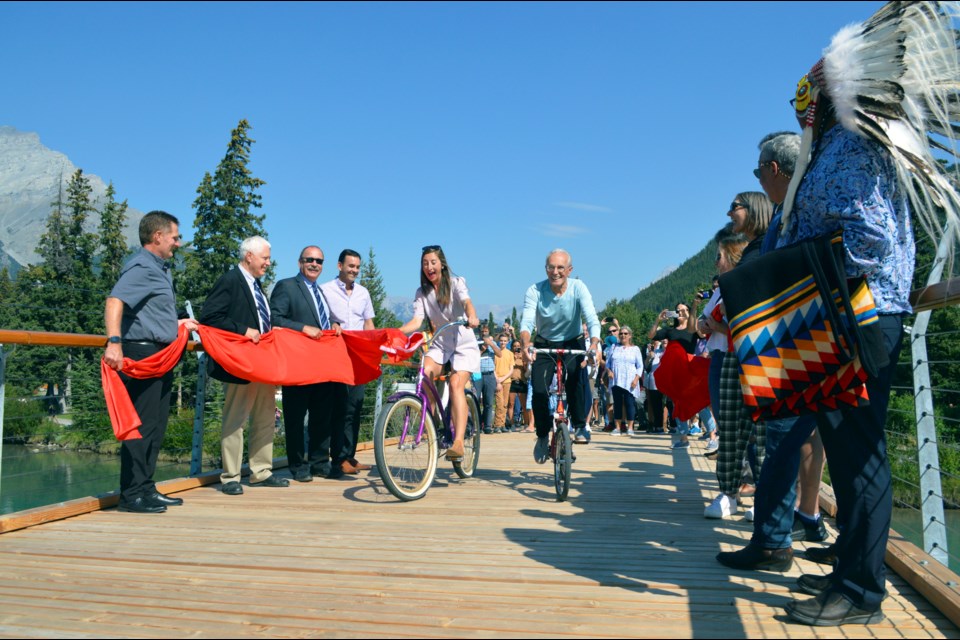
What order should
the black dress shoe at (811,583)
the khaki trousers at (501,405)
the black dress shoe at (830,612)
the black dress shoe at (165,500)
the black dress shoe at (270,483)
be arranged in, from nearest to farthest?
the black dress shoe at (830,612) → the black dress shoe at (811,583) → the black dress shoe at (165,500) → the black dress shoe at (270,483) → the khaki trousers at (501,405)

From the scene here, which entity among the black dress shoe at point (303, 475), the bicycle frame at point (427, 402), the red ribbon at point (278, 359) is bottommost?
the black dress shoe at point (303, 475)

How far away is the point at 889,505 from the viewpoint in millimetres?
2846

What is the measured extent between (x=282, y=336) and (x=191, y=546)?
2.65 metres

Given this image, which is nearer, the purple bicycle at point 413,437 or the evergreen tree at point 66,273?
the purple bicycle at point 413,437

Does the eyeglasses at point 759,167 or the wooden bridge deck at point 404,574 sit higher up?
the eyeglasses at point 759,167

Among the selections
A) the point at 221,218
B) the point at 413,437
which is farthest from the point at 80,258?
the point at 413,437

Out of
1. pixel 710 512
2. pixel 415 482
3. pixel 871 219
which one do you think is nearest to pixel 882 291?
pixel 871 219

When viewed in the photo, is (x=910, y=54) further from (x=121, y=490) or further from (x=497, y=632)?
(x=121, y=490)

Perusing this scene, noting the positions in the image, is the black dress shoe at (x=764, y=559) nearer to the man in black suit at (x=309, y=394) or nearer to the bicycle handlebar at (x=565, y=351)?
the bicycle handlebar at (x=565, y=351)

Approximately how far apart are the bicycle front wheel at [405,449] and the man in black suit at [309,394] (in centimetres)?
137

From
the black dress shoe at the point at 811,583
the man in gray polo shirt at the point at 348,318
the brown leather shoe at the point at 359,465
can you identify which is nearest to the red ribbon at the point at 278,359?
the man in gray polo shirt at the point at 348,318

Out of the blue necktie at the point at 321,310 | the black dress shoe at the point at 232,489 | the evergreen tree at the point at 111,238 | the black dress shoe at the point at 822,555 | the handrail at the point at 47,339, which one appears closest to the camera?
the black dress shoe at the point at 822,555

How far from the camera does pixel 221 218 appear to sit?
55.9 meters

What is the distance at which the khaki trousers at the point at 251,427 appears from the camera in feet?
21.1
